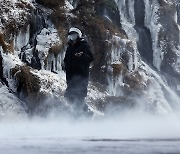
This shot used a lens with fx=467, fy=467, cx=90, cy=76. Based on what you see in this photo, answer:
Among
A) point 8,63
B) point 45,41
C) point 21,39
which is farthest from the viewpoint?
point 45,41

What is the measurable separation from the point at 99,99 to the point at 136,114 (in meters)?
3.57

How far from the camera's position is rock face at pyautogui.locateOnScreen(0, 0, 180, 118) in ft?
76.0

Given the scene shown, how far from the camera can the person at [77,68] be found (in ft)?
49.2

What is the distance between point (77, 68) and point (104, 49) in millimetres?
13802

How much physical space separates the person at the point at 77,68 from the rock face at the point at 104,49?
21.4ft

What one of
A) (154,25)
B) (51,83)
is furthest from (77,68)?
(154,25)

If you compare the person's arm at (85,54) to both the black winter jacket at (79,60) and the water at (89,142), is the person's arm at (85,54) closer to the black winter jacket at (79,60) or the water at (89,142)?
the black winter jacket at (79,60)

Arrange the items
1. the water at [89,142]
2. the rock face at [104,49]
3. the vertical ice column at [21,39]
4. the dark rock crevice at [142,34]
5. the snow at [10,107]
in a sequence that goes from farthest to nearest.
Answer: the dark rock crevice at [142,34] → the vertical ice column at [21,39] → the rock face at [104,49] → the snow at [10,107] → the water at [89,142]

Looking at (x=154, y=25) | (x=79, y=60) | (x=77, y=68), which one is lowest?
(x=77, y=68)

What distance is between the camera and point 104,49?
2909cm

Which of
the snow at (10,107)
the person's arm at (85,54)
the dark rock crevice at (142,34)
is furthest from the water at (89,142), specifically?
the dark rock crevice at (142,34)

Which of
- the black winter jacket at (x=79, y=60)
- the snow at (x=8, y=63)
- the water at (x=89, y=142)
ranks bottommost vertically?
the water at (x=89, y=142)

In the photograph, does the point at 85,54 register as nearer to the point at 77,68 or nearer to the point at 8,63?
the point at 77,68

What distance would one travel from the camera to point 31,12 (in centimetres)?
2489
